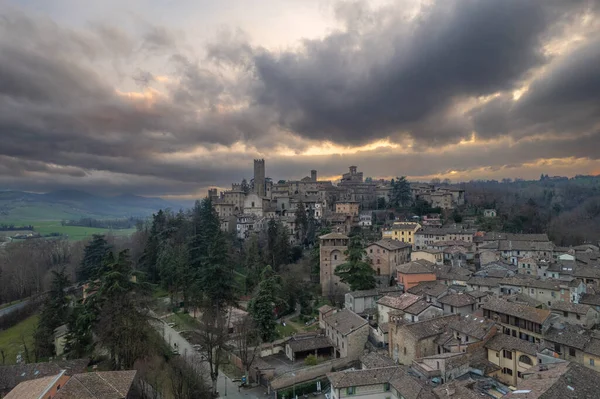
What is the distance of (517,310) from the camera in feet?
89.0

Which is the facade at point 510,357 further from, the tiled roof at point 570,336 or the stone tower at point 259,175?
the stone tower at point 259,175

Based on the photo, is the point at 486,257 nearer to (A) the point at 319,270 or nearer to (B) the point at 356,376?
(A) the point at 319,270

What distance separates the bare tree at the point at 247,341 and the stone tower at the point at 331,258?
15319 millimetres

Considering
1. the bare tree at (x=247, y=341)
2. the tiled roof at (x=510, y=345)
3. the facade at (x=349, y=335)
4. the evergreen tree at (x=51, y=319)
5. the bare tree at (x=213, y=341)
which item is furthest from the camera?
the evergreen tree at (x=51, y=319)

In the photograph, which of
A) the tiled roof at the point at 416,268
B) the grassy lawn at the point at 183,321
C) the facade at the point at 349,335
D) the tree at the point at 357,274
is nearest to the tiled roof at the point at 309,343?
the facade at the point at 349,335

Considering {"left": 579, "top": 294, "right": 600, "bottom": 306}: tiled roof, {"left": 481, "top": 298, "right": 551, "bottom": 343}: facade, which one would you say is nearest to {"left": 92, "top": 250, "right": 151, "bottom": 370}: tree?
{"left": 481, "top": 298, "right": 551, "bottom": 343}: facade

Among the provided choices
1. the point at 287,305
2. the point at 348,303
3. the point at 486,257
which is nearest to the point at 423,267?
the point at 348,303

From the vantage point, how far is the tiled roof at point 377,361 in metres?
24.5

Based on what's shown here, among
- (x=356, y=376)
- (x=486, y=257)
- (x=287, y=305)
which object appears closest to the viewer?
(x=356, y=376)

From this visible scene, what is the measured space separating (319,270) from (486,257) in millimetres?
21668

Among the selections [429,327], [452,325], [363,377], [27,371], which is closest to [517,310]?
[452,325]

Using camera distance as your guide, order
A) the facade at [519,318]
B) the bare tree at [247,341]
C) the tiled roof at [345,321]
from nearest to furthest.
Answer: the facade at [519,318] < the bare tree at [247,341] < the tiled roof at [345,321]

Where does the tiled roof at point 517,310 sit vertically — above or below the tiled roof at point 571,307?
above

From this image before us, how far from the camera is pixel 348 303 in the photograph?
37500mm
